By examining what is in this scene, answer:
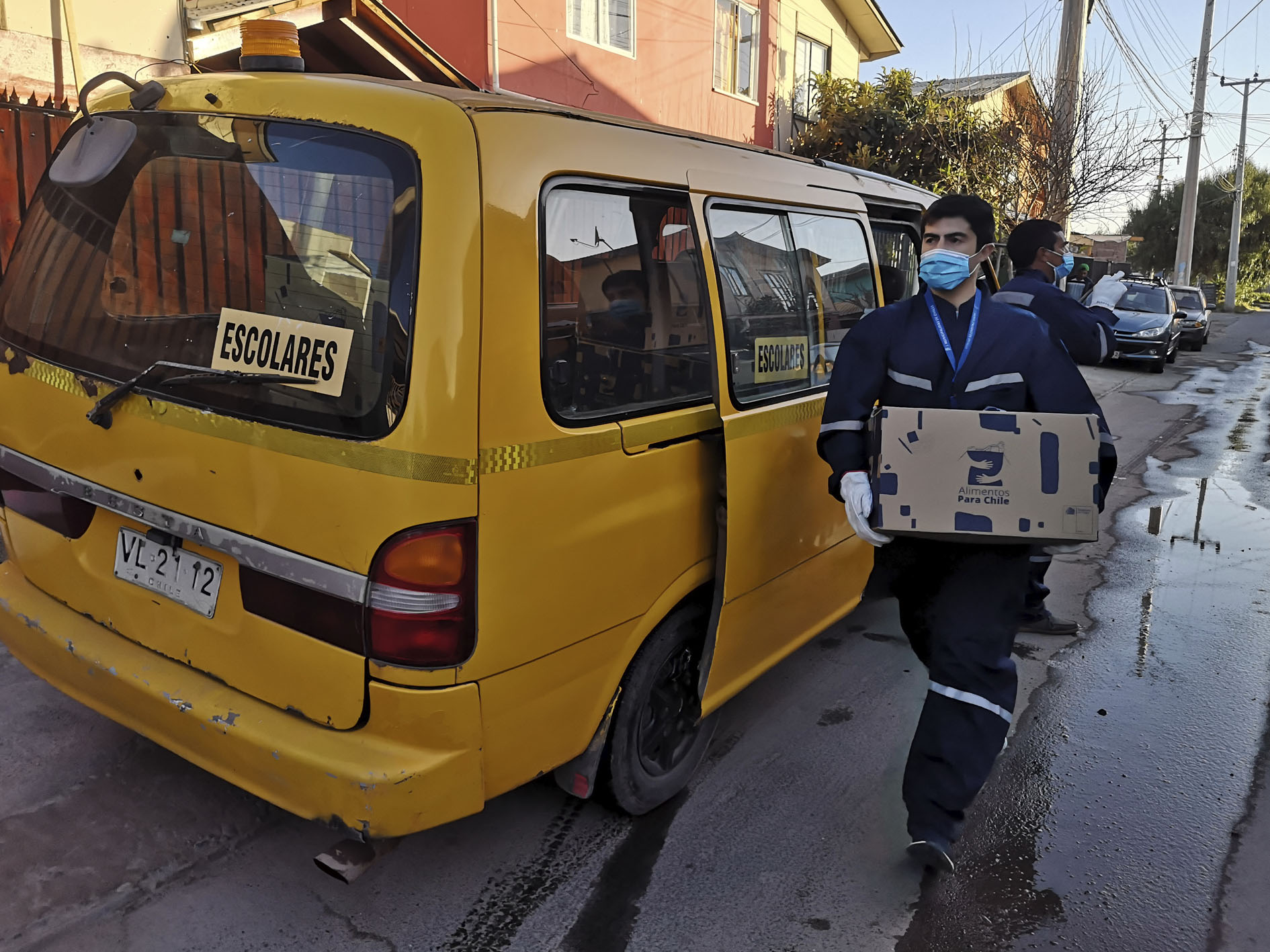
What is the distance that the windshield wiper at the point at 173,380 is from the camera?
88.0 inches

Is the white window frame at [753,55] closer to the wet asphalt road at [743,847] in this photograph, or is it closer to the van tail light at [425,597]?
the wet asphalt road at [743,847]

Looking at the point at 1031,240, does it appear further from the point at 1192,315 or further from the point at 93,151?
the point at 1192,315

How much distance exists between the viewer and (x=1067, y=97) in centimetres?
1806

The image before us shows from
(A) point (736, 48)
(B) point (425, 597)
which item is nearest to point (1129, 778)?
(B) point (425, 597)

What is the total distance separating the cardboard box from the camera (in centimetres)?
262

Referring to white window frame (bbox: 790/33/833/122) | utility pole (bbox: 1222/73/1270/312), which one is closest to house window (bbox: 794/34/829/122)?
white window frame (bbox: 790/33/833/122)

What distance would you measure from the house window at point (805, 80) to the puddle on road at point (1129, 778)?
13126 mm

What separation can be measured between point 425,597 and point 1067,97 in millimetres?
19576

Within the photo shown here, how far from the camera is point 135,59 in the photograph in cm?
645

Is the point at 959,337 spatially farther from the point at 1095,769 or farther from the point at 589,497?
the point at 1095,769

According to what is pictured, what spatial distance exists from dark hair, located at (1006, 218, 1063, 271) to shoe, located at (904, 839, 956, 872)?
10.1ft

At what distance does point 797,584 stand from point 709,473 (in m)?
0.78

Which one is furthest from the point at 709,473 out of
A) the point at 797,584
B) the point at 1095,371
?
the point at 1095,371

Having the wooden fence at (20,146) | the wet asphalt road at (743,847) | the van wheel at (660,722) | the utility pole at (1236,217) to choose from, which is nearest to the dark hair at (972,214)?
the van wheel at (660,722)
